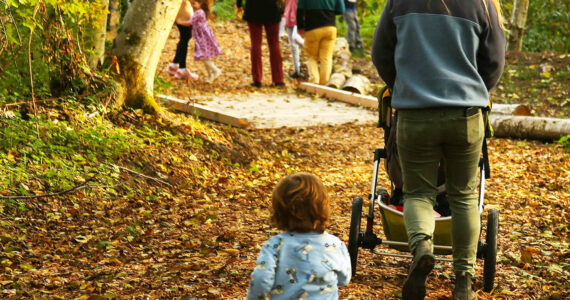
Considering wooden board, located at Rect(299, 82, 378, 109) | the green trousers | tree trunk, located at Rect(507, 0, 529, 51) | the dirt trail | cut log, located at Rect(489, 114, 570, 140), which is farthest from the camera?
tree trunk, located at Rect(507, 0, 529, 51)

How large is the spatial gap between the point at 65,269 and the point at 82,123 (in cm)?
280

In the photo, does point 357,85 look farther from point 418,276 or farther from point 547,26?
point 547,26

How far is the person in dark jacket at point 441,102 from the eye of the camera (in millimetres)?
3580

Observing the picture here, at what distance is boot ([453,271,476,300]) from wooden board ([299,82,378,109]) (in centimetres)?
780

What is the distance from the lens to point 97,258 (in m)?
4.71

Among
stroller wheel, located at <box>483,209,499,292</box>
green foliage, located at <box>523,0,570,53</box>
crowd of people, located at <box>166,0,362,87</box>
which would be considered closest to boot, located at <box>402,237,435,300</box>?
stroller wheel, located at <box>483,209,499,292</box>

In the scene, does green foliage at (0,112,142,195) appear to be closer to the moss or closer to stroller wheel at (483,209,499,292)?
the moss

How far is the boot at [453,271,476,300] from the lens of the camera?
3.86m

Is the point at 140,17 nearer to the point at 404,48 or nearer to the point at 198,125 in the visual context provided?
the point at 198,125

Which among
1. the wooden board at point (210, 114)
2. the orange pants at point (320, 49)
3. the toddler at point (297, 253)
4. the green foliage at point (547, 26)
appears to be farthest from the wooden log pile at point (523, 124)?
the green foliage at point (547, 26)

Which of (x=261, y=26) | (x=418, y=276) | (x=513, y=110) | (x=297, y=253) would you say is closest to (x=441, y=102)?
(x=418, y=276)

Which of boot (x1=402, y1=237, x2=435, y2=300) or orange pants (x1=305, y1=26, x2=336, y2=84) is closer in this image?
boot (x1=402, y1=237, x2=435, y2=300)

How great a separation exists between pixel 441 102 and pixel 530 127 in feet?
22.8

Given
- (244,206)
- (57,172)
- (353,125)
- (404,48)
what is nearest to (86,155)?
(57,172)
